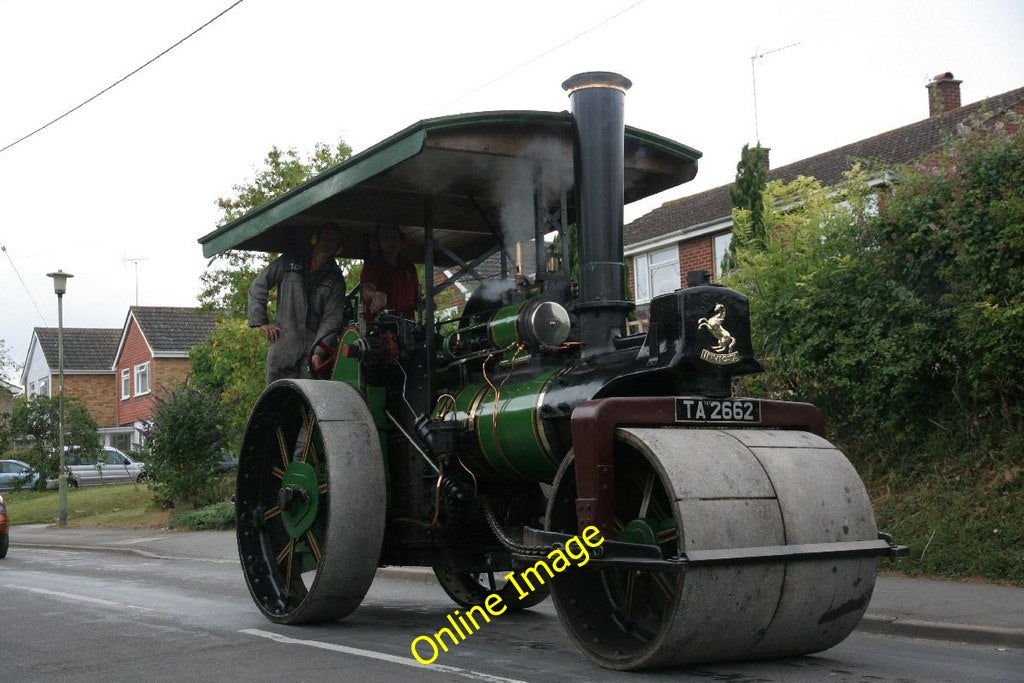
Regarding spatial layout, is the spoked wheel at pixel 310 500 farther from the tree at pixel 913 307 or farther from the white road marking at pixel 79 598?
the tree at pixel 913 307

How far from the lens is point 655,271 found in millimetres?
24797

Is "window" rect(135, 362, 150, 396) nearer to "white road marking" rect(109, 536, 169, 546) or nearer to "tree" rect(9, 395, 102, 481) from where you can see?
"tree" rect(9, 395, 102, 481)

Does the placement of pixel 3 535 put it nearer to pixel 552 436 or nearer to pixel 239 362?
pixel 239 362

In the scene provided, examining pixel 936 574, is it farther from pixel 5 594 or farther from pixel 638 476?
pixel 5 594

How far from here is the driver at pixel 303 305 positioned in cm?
823

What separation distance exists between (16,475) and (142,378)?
1266 centimetres

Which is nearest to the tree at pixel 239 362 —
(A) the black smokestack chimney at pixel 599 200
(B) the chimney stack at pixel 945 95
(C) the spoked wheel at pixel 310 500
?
(C) the spoked wheel at pixel 310 500

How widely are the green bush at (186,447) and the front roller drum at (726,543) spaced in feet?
51.8

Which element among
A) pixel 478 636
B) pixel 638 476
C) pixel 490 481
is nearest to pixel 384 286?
pixel 490 481

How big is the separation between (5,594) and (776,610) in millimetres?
7507

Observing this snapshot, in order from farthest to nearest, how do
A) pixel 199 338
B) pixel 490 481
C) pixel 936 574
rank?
1. pixel 199 338
2. pixel 936 574
3. pixel 490 481

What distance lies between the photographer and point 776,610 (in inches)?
190

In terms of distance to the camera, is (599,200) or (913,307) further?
(913,307)

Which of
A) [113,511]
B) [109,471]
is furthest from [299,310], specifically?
[109,471]
